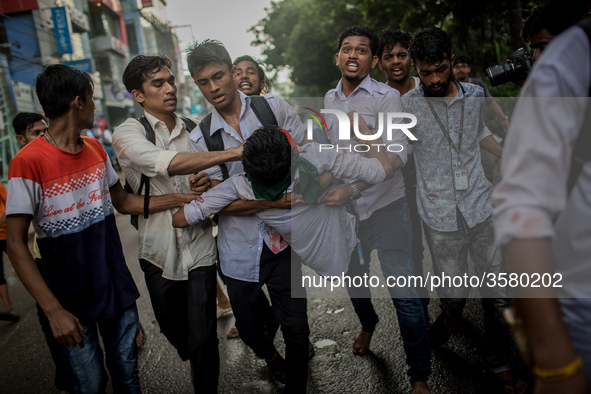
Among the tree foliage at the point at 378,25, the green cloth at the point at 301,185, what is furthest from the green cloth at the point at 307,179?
the tree foliage at the point at 378,25

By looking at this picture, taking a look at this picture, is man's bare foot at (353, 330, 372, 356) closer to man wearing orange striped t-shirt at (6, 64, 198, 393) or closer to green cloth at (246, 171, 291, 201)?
green cloth at (246, 171, 291, 201)

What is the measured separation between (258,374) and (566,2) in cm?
284

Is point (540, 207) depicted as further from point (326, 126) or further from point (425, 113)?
point (326, 126)

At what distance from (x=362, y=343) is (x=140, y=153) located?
190 cm

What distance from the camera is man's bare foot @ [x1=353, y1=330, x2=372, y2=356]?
2799 mm

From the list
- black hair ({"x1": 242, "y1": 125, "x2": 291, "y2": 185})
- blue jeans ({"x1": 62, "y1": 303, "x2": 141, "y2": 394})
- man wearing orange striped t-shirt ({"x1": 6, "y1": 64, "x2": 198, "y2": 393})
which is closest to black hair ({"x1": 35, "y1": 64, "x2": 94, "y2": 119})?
man wearing orange striped t-shirt ({"x1": 6, "y1": 64, "x2": 198, "y2": 393})

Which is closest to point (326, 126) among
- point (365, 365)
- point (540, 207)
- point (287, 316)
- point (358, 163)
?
point (358, 163)

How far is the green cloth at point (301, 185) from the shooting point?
6.98 feet

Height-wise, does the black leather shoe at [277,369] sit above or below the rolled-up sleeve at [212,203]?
below

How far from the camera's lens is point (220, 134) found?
2.40m

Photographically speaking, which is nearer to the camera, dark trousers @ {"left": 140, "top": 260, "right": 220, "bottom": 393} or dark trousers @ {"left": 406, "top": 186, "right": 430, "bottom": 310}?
dark trousers @ {"left": 140, "top": 260, "right": 220, "bottom": 393}

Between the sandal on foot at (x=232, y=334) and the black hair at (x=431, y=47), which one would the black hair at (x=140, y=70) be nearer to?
the black hair at (x=431, y=47)

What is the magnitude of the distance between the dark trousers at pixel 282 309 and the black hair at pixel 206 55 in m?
1.14

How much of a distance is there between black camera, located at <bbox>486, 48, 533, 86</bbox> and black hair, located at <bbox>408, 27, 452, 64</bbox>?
1.01ft
